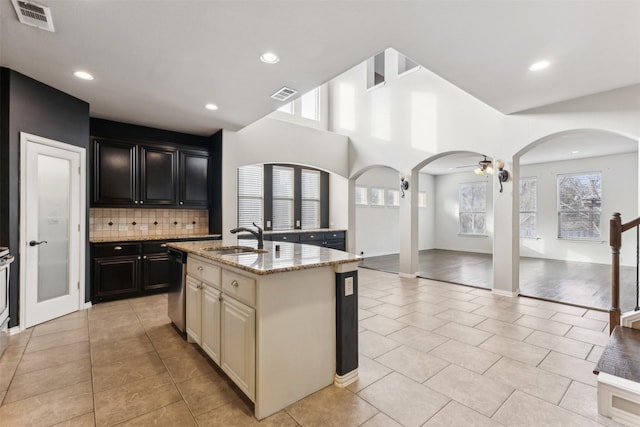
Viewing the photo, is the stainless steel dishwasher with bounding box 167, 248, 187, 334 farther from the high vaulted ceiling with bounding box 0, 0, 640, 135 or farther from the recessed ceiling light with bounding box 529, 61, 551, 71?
the recessed ceiling light with bounding box 529, 61, 551, 71

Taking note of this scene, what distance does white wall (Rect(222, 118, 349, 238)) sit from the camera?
5344mm

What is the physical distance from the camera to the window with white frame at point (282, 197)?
7008 millimetres

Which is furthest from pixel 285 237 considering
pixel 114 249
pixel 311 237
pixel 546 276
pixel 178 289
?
pixel 546 276

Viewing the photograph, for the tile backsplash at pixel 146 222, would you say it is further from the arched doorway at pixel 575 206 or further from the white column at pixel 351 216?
the arched doorway at pixel 575 206

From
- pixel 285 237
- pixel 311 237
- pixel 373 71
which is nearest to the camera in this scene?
pixel 285 237

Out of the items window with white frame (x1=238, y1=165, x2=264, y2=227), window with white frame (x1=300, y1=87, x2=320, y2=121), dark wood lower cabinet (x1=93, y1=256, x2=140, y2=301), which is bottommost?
dark wood lower cabinet (x1=93, y1=256, x2=140, y2=301)

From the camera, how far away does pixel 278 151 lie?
619 centimetres

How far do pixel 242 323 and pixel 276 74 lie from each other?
8.31 ft

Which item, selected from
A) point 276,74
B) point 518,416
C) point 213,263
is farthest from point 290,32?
point 518,416

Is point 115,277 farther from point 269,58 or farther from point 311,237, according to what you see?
point 269,58

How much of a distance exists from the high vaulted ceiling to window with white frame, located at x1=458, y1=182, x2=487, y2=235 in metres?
6.30

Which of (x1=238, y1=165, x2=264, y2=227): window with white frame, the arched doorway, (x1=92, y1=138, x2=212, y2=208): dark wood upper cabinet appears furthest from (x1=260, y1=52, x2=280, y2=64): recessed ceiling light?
the arched doorway

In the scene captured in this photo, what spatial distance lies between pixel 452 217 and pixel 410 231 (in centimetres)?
536

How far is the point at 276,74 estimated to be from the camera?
3236mm
